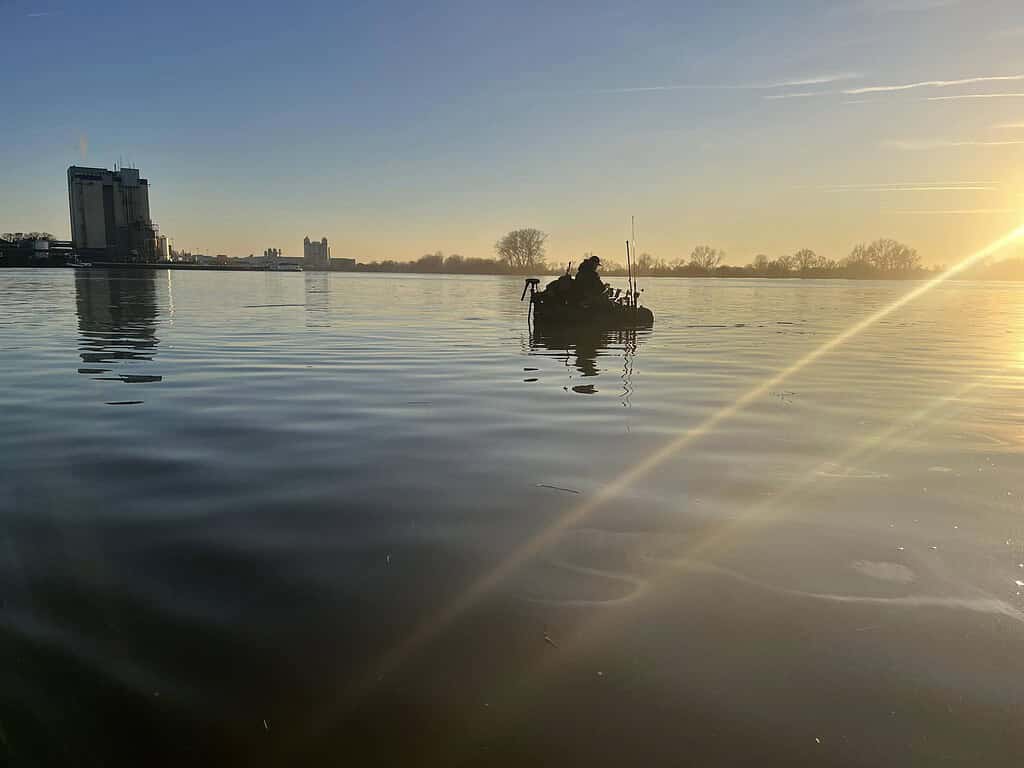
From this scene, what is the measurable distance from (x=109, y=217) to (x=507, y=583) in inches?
9063

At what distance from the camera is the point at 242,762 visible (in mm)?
2947

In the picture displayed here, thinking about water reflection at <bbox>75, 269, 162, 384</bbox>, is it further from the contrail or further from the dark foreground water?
the contrail

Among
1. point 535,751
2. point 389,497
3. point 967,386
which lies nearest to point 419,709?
point 535,751

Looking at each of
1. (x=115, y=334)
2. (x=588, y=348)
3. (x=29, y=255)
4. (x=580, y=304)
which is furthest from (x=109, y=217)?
(x=588, y=348)

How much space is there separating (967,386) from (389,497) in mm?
12905

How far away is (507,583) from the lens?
4660 mm

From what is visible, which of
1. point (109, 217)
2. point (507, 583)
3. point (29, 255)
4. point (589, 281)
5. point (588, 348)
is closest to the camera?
point (507, 583)

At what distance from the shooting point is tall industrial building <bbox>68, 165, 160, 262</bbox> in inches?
7382

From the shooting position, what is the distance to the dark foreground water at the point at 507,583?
10.4ft

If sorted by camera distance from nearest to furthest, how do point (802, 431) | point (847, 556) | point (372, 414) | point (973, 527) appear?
point (847, 556) → point (973, 527) → point (802, 431) → point (372, 414)

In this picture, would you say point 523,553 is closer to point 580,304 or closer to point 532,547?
point 532,547

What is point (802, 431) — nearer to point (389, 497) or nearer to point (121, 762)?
point (389, 497)

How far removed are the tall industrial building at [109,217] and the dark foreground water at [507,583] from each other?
213 meters

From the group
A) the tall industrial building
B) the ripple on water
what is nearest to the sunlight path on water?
the ripple on water
